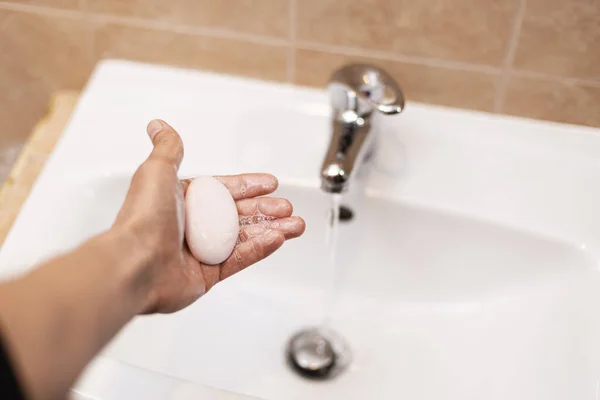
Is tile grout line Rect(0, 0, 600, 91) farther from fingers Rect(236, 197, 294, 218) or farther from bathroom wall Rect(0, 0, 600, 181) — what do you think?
fingers Rect(236, 197, 294, 218)

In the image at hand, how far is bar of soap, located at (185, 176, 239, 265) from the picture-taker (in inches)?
22.3

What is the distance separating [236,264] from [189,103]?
0.26 metres

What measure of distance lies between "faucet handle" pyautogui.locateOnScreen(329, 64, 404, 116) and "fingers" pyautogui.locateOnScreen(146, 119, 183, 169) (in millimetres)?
184

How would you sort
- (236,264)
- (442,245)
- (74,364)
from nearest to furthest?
(74,364), (236,264), (442,245)

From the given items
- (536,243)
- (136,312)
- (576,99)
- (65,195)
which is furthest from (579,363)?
(65,195)

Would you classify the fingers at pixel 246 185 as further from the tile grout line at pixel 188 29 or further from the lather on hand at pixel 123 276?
the tile grout line at pixel 188 29

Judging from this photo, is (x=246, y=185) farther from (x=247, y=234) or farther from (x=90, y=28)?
(x=90, y=28)

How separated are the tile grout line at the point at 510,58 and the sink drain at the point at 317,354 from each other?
32 centimetres

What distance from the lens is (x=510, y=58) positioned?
28.4 inches

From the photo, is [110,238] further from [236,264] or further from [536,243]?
[536,243]

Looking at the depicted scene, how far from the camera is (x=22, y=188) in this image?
74 cm

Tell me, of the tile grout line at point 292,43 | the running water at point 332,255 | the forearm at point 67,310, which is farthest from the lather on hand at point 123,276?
the tile grout line at point 292,43

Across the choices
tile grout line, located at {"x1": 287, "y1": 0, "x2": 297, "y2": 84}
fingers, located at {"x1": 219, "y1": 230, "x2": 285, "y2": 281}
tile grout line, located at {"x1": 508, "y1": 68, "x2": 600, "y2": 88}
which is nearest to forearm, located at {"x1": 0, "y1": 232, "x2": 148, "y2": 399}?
fingers, located at {"x1": 219, "y1": 230, "x2": 285, "y2": 281}

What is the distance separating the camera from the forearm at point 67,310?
1.24 feet
